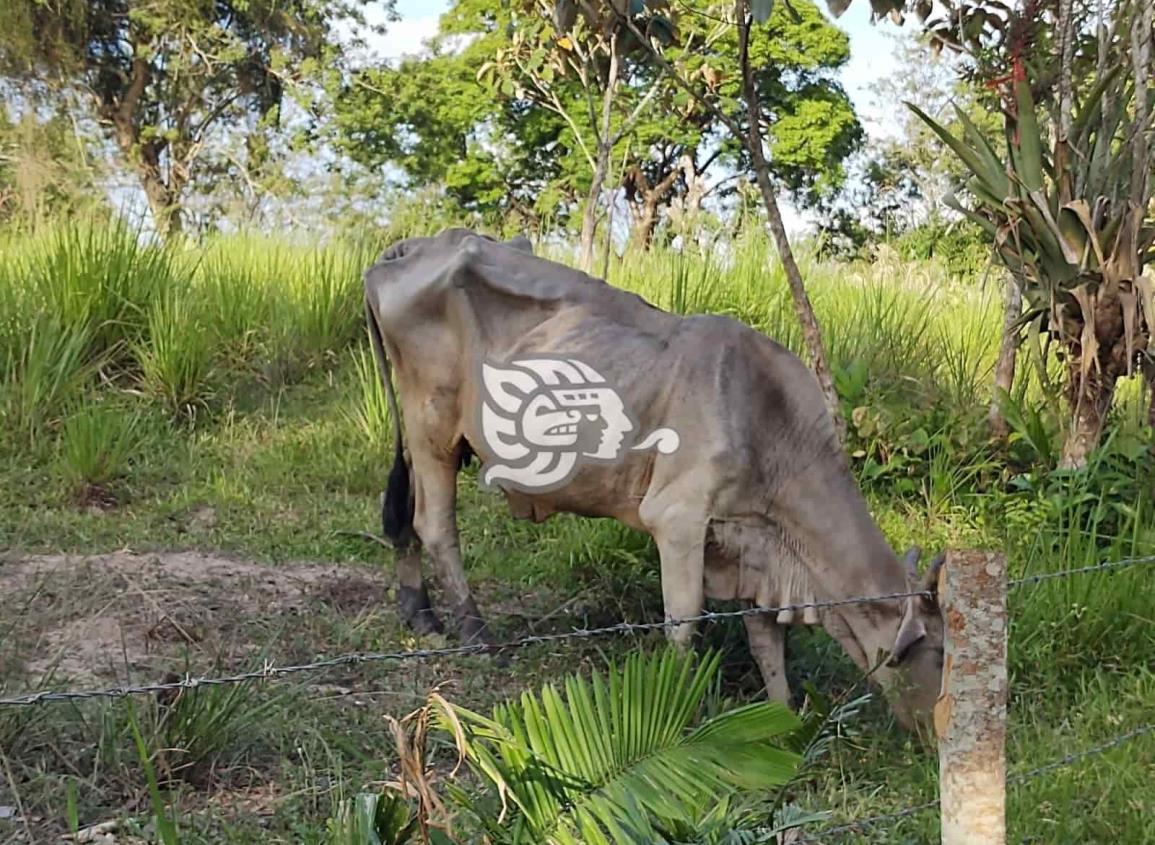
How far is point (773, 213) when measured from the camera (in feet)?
18.9

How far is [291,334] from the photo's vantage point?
350 inches

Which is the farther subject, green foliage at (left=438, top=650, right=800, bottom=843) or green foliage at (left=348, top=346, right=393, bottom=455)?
green foliage at (left=348, top=346, right=393, bottom=455)

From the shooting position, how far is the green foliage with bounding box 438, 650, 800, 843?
2.06 m

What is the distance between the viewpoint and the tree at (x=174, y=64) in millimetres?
19656

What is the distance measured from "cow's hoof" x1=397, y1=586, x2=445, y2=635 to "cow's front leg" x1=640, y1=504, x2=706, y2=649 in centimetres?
125

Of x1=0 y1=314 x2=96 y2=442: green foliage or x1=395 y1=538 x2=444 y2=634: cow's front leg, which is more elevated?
x1=0 y1=314 x2=96 y2=442: green foliage

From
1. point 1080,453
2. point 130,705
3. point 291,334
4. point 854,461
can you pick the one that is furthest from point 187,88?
point 130,705

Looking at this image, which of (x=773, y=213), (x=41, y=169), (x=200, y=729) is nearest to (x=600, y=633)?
(x=200, y=729)

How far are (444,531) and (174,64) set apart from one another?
57.3 ft

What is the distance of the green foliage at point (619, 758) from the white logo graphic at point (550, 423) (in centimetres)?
210

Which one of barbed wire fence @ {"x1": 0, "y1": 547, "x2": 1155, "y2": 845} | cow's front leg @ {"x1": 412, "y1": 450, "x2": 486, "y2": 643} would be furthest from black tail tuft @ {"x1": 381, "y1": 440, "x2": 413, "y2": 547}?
barbed wire fence @ {"x1": 0, "y1": 547, "x2": 1155, "y2": 845}

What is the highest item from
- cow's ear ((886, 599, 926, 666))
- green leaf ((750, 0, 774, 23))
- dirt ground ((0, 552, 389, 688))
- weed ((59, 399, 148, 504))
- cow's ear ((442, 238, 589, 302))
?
green leaf ((750, 0, 774, 23))

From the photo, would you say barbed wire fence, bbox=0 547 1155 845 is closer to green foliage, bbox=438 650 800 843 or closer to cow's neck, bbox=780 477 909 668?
green foliage, bbox=438 650 800 843

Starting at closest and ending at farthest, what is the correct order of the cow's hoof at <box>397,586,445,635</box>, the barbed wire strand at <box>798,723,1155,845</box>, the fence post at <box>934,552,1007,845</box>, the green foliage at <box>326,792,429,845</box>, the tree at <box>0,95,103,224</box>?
the green foliage at <box>326,792,429,845</box> < the fence post at <box>934,552,1007,845</box> < the barbed wire strand at <box>798,723,1155,845</box> < the cow's hoof at <box>397,586,445,635</box> < the tree at <box>0,95,103,224</box>
